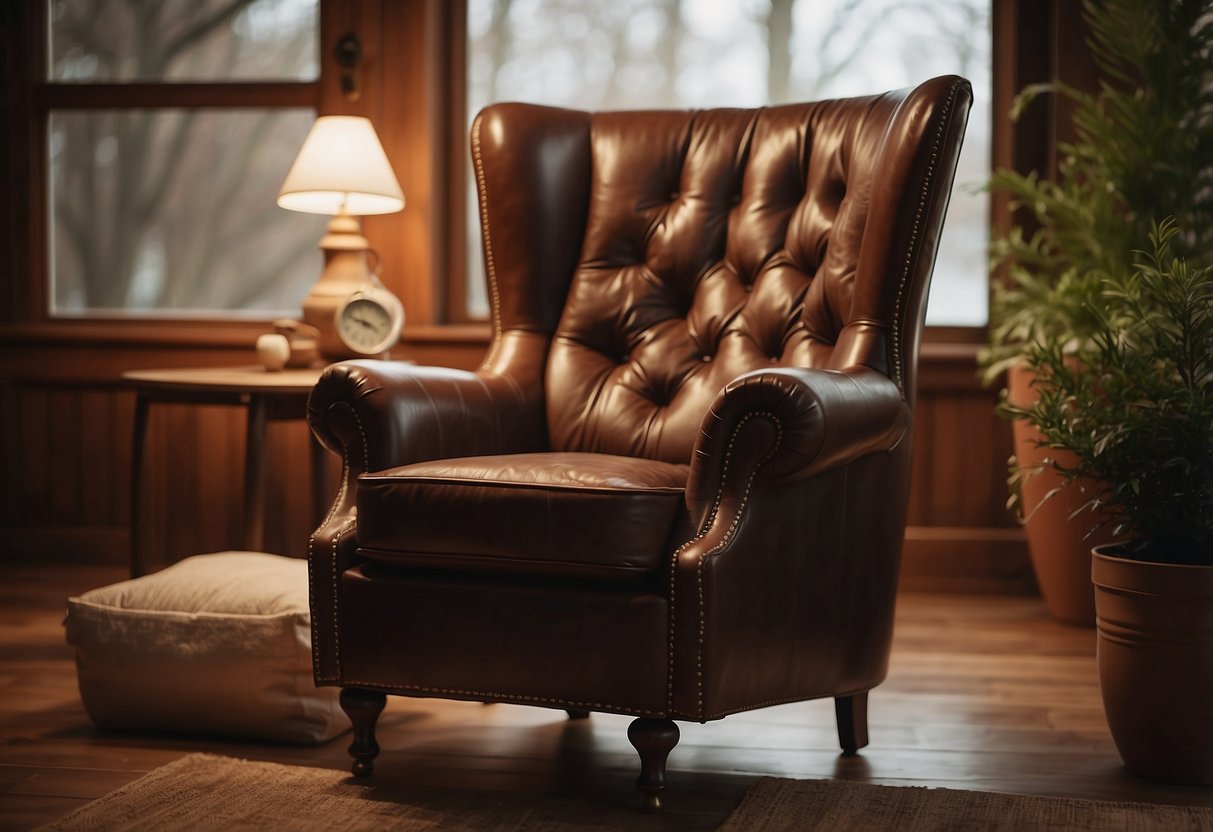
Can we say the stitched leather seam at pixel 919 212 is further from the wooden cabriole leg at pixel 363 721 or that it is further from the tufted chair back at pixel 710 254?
the wooden cabriole leg at pixel 363 721

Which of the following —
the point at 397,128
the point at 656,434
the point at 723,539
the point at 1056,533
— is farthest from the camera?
the point at 397,128

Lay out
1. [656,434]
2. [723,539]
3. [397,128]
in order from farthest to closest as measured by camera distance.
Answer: [397,128], [656,434], [723,539]

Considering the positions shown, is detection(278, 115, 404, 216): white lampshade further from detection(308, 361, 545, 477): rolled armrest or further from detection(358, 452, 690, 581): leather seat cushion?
detection(358, 452, 690, 581): leather seat cushion

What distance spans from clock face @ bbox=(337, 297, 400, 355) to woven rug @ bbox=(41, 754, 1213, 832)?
1.27 meters

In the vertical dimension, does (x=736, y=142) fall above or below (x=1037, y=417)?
above

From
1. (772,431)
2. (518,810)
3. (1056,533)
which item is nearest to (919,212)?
(772,431)

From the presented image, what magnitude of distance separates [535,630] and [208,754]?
63 centimetres

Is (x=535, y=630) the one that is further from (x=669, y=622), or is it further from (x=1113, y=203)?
(x=1113, y=203)

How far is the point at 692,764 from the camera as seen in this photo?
2135 mm

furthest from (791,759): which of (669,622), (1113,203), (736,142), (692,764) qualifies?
(1113,203)

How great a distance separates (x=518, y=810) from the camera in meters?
1.88

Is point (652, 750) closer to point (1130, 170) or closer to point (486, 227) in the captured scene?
point (486, 227)

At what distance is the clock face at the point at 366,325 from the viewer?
306 cm

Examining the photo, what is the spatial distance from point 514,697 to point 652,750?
8.3 inches
